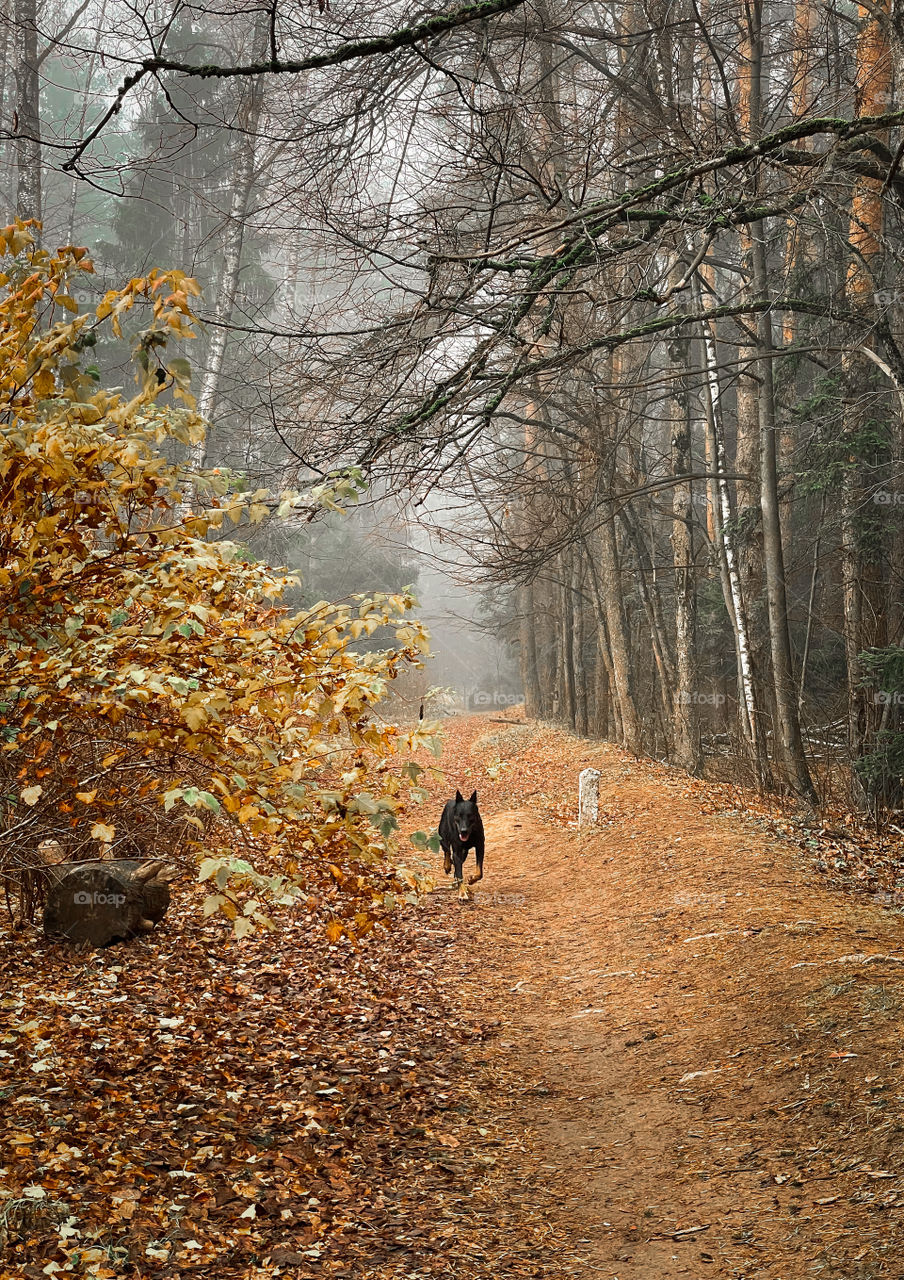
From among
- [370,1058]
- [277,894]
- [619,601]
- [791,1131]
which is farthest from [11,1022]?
[619,601]

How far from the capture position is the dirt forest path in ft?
14.0

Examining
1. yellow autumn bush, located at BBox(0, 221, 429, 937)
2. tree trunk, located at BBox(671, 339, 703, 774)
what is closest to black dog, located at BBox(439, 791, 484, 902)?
yellow autumn bush, located at BBox(0, 221, 429, 937)

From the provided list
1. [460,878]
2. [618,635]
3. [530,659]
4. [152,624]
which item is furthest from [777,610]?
[530,659]

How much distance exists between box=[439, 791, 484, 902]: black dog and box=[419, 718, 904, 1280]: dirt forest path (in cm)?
30

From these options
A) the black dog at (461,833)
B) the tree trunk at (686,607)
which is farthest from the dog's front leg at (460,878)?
the tree trunk at (686,607)

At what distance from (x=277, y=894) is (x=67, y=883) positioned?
3950mm

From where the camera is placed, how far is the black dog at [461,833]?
1048cm

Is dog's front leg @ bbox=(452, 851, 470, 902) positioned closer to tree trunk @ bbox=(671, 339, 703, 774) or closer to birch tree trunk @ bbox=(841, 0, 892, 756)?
birch tree trunk @ bbox=(841, 0, 892, 756)

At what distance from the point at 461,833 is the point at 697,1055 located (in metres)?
4.56

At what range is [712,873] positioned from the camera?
9672 mm

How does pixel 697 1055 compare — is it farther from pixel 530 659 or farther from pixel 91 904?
pixel 530 659

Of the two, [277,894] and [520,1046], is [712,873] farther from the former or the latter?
[277,894]

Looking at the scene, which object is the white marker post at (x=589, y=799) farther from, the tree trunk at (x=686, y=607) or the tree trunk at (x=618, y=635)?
the tree trunk at (x=618, y=635)

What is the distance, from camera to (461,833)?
10.4 m
